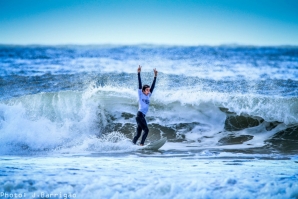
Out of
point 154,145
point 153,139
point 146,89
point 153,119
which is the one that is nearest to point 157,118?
point 153,119

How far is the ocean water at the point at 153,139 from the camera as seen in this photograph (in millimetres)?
6734

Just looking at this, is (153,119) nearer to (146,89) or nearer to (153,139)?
(153,139)

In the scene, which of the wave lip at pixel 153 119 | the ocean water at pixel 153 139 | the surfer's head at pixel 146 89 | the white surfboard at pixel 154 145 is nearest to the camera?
the ocean water at pixel 153 139

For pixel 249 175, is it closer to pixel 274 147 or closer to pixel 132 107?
pixel 274 147

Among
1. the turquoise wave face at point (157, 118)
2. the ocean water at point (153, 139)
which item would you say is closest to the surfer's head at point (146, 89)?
the ocean water at point (153, 139)

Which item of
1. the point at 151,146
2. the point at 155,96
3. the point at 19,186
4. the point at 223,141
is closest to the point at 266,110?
the point at 223,141

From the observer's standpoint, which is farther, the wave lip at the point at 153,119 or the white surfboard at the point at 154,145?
the wave lip at the point at 153,119

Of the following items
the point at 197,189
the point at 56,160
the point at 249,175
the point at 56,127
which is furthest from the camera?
the point at 56,127

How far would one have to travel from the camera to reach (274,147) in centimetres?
1091

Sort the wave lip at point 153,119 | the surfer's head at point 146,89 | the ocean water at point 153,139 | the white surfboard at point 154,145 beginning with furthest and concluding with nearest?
the wave lip at point 153,119 → the white surfboard at point 154,145 → the surfer's head at point 146,89 → the ocean water at point 153,139

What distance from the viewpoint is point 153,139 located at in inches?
488

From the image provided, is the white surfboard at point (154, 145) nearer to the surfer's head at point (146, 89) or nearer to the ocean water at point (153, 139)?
the ocean water at point (153, 139)

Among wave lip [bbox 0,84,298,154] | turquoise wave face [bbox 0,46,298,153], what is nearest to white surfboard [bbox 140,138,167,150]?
wave lip [bbox 0,84,298,154]

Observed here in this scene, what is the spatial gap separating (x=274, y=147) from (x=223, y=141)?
166 cm
